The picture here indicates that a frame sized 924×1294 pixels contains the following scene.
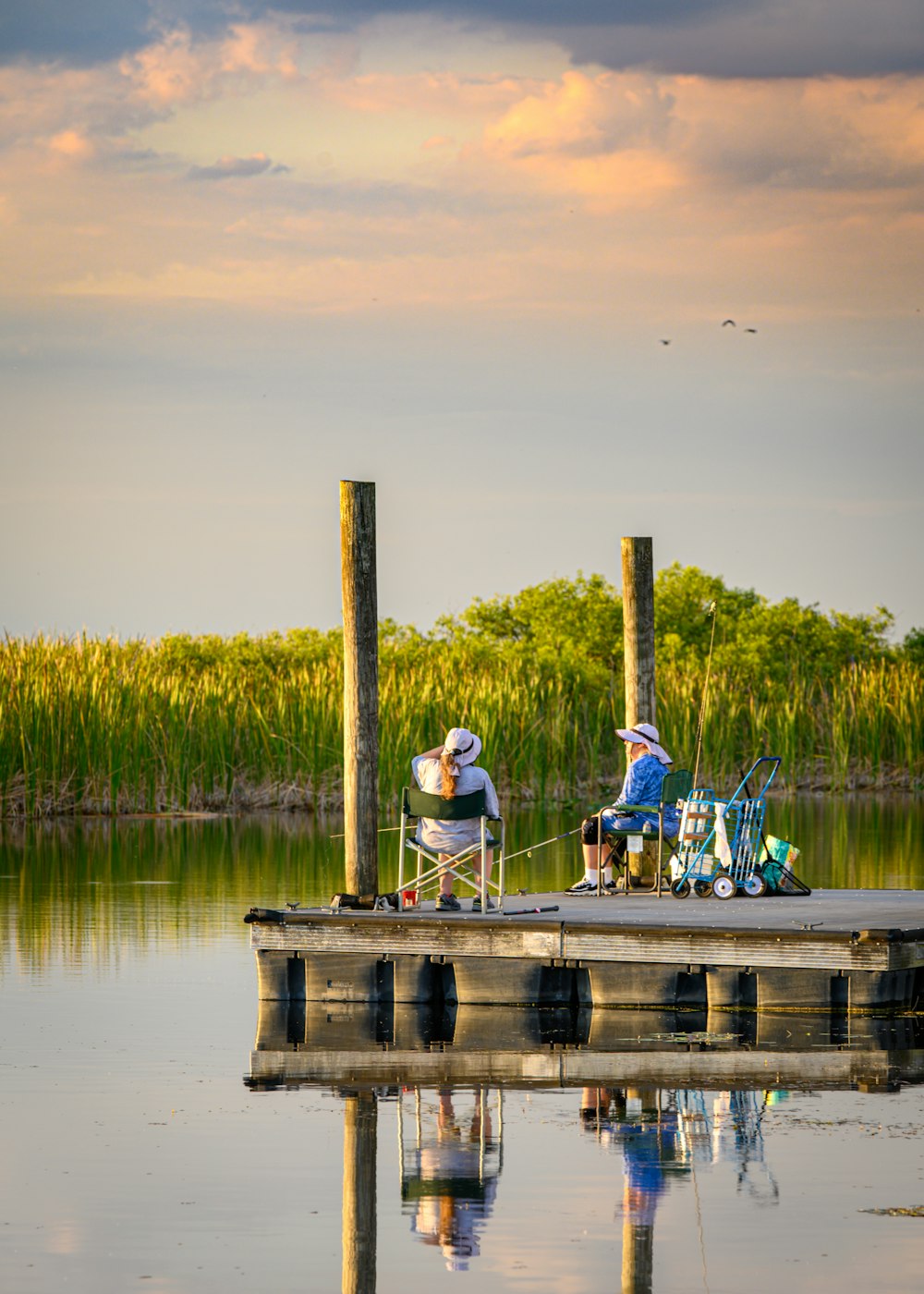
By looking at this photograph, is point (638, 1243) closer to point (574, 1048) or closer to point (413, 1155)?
point (413, 1155)

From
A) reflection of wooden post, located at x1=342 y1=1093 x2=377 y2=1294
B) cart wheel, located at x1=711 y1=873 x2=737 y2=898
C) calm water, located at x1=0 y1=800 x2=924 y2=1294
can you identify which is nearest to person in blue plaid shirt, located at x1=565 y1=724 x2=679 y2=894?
cart wheel, located at x1=711 y1=873 x2=737 y2=898

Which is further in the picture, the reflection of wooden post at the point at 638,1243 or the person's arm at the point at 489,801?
the person's arm at the point at 489,801

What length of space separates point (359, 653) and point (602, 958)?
3084mm

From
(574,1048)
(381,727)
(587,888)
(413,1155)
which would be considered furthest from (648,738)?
(381,727)

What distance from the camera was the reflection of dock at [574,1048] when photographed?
11.5 metres

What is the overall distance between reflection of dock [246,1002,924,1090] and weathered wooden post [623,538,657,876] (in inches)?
229

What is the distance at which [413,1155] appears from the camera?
9562mm

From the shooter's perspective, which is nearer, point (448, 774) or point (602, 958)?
point (602, 958)

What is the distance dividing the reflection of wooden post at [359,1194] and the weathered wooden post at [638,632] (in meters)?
8.73

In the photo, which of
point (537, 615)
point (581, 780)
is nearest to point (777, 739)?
point (581, 780)

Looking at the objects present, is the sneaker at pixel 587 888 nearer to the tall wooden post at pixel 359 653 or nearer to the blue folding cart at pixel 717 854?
the blue folding cart at pixel 717 854

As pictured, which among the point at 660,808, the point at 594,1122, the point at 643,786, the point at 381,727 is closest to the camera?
the point at 594,1122

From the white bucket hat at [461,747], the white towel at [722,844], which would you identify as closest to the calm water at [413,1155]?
the white bucket hat at [461,747]

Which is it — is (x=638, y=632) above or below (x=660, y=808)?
above
